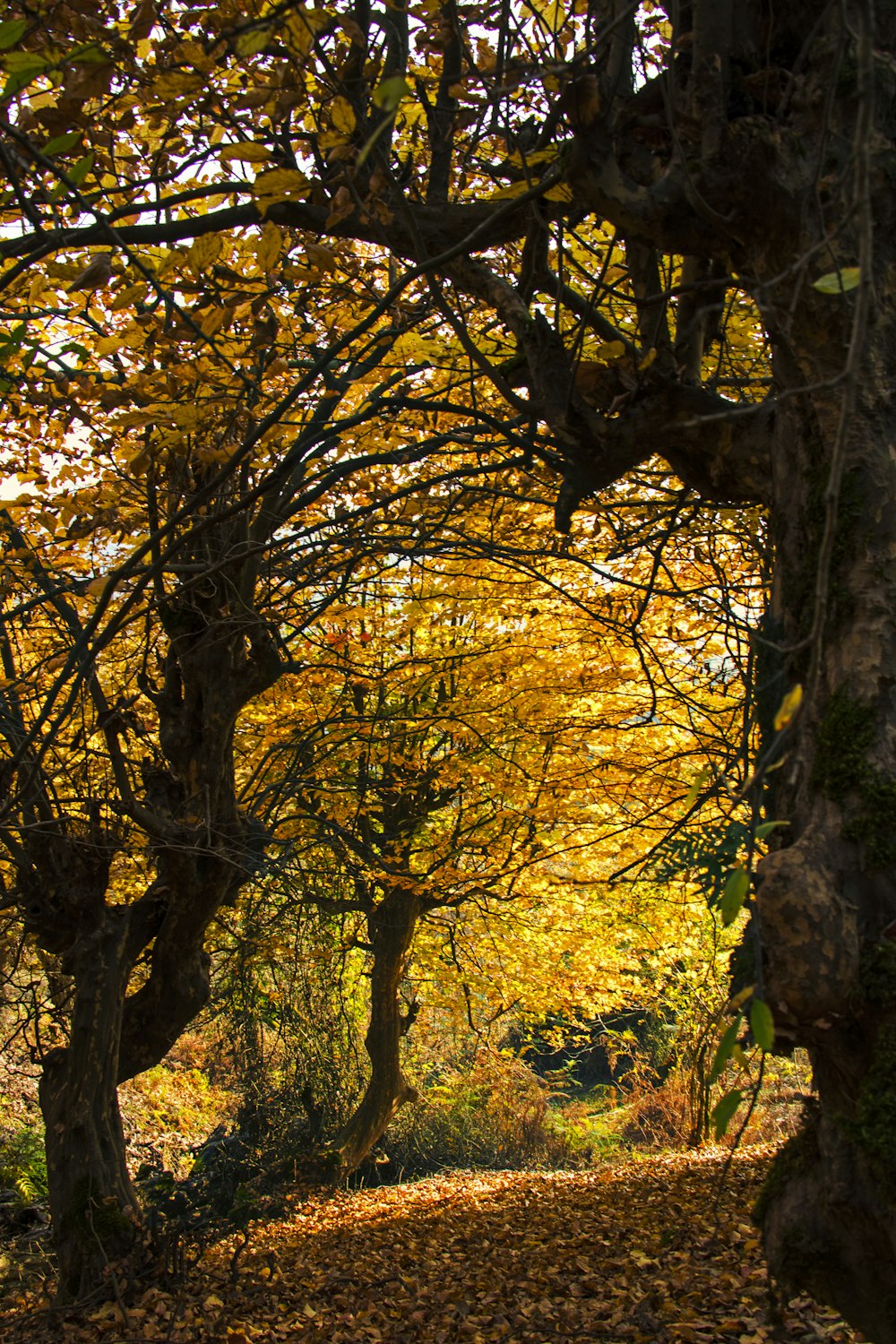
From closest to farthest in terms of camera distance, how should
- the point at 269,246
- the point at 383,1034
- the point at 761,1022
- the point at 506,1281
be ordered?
the point at 761,1022, the point at 269,246, the point at 506,1281, the point at 383,1034

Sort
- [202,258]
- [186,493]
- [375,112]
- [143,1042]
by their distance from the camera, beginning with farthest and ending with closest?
[143,1042] < [186,493] < [375,112] < [202,258]

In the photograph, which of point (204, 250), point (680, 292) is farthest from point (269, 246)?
point (680, 292)

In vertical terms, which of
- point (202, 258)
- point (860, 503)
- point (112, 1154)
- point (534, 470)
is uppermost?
point (534, 470)

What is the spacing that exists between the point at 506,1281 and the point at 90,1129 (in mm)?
2483

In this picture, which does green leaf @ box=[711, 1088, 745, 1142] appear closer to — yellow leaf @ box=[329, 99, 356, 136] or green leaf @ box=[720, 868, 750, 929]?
green leaf @ box=[720, 868, 750, 929]

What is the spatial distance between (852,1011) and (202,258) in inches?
82.9

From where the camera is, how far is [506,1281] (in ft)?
17.4

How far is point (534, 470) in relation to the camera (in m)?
4.69

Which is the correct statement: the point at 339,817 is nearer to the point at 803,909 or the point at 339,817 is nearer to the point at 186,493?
the point at 186,493

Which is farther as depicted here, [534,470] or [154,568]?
[534,470]

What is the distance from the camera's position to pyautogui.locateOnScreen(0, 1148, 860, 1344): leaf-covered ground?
4.21 metres

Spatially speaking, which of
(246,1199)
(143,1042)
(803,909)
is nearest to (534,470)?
(803,909)

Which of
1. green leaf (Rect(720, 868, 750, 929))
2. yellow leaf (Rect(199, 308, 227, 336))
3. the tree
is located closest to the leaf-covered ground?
the tree

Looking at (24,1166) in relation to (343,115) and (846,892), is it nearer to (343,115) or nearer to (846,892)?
(846,892)
